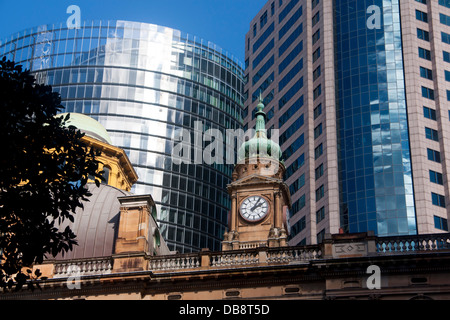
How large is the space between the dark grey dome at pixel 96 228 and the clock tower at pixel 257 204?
24.1 ft

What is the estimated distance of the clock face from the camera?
54.2 meters

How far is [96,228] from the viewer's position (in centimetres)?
5022

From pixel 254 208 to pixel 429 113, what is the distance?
44095 millimetres

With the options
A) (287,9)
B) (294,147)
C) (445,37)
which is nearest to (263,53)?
(287,9)

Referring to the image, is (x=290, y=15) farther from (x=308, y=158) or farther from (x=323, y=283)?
(x=323, y=283)

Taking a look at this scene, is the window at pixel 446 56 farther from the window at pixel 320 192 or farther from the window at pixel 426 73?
the window at pixel 320 192

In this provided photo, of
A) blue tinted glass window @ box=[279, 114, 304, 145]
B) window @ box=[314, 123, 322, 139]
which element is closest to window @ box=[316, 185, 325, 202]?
window @ box=[314, 123, 322, 139]

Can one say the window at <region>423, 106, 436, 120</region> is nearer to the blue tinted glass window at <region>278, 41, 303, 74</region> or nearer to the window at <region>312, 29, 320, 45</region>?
the window at <region>312, 29, 320, 45</region>

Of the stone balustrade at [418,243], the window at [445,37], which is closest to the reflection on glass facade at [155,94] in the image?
the window at [445,37]

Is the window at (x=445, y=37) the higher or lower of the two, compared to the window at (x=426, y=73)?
higher

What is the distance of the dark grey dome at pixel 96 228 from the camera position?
48844 millimetres

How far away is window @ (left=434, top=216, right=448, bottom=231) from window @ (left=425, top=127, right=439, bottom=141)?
9.93m

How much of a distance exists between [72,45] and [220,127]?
893 inches
